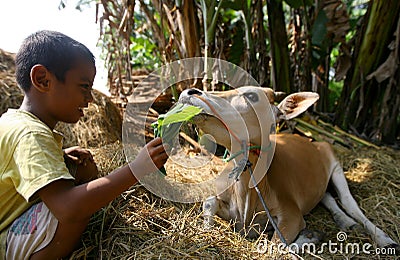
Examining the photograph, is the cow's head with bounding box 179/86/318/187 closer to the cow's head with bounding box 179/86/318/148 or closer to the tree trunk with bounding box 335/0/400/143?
the cow's head with bounding box 179/86/318/148

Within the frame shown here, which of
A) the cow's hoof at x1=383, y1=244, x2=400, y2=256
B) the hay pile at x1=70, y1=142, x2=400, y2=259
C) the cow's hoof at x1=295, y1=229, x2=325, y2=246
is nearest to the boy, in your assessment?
the hay pile at x1=70, y1=142, x2=400, y2=259

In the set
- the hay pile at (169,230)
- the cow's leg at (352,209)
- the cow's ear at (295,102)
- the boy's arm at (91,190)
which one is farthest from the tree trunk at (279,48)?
the boy's arm at (91,190)

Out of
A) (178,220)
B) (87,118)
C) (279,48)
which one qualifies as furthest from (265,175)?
(279,48)

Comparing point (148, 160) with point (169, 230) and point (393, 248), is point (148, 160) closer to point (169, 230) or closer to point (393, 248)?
point (169, 230)

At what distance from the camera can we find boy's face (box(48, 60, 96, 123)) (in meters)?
1.63

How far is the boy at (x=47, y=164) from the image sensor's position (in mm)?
1410

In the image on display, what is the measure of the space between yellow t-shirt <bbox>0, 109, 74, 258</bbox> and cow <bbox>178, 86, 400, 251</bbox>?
62 centimetres

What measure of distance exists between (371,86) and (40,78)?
11.5 feet

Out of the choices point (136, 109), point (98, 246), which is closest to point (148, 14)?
point (136, 109)

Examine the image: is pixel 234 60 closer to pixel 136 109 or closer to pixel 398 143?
pixel 136 109

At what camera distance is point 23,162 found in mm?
1411

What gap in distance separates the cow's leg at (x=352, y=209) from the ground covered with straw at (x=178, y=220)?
0.06m

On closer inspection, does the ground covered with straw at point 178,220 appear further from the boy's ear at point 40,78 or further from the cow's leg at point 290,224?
the boy's ear at point 40,78

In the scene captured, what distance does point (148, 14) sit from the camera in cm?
352
